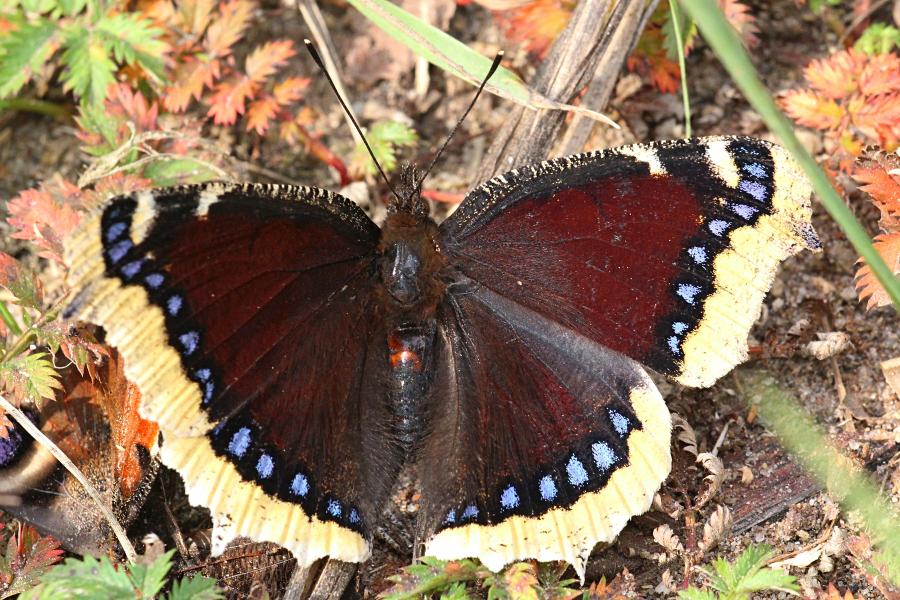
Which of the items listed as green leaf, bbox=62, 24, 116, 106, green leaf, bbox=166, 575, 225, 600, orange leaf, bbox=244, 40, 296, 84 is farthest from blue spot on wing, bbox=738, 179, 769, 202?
green leaf, bbox=62, 24, 116, 106

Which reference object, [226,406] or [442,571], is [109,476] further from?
[442,571]

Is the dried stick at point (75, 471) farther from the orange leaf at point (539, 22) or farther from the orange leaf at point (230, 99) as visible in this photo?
the orange leaf at point (539, 22)

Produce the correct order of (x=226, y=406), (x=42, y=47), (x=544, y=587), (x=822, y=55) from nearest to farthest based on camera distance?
(x=226, y=406) → (x=544, y=587) → (x=42, y=47) → (x=822, y=55)

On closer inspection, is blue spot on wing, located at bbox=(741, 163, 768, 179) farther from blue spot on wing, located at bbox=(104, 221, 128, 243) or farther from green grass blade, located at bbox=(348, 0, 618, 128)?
blue spot on wing, located at bbox=(104, 221, 128, 243)

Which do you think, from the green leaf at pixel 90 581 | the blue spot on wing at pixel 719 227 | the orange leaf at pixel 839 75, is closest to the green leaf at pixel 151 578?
the green leaf at pixel 90 581

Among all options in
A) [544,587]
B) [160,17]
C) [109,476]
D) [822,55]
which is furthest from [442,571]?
[822,55]

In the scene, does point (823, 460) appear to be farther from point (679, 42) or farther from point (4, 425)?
point (4, 425)
